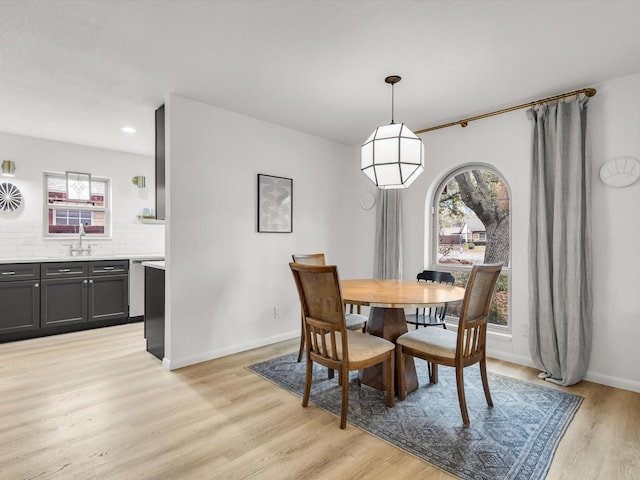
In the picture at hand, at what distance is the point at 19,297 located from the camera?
387cm

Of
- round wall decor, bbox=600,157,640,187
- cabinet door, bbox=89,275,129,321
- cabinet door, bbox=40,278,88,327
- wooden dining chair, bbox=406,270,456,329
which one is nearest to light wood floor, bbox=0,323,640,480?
wooden dining chair, bbox=406,270,456,329

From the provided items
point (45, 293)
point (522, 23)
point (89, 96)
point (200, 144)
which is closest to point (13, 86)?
point (89, 96)

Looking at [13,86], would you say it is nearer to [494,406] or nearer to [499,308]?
[494,406]

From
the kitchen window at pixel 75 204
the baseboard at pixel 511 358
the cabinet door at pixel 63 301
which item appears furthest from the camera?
the kitchen window at pixel 75 204

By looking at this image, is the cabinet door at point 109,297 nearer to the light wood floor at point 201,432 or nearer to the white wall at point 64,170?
the white wall at point 64,170

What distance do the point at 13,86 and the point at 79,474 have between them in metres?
3.06

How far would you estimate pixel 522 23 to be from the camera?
202cm

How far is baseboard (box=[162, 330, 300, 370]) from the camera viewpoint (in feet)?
10.2

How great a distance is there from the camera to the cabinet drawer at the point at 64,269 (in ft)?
13.2

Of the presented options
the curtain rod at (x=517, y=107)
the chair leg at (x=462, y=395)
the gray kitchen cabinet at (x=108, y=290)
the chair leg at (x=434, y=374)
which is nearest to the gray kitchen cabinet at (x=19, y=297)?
the gray kitchen cabinet at (x=108, y=290)

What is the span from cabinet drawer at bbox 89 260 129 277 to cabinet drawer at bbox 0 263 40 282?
0.53m

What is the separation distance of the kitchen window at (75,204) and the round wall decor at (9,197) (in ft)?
0.94

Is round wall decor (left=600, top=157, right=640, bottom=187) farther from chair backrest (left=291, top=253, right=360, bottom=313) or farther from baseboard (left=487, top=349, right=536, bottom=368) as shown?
chair backrest (left=291, top=253, right=360, bottom=313)

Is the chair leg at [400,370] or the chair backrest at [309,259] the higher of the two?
the chair backrest at [309,259]
